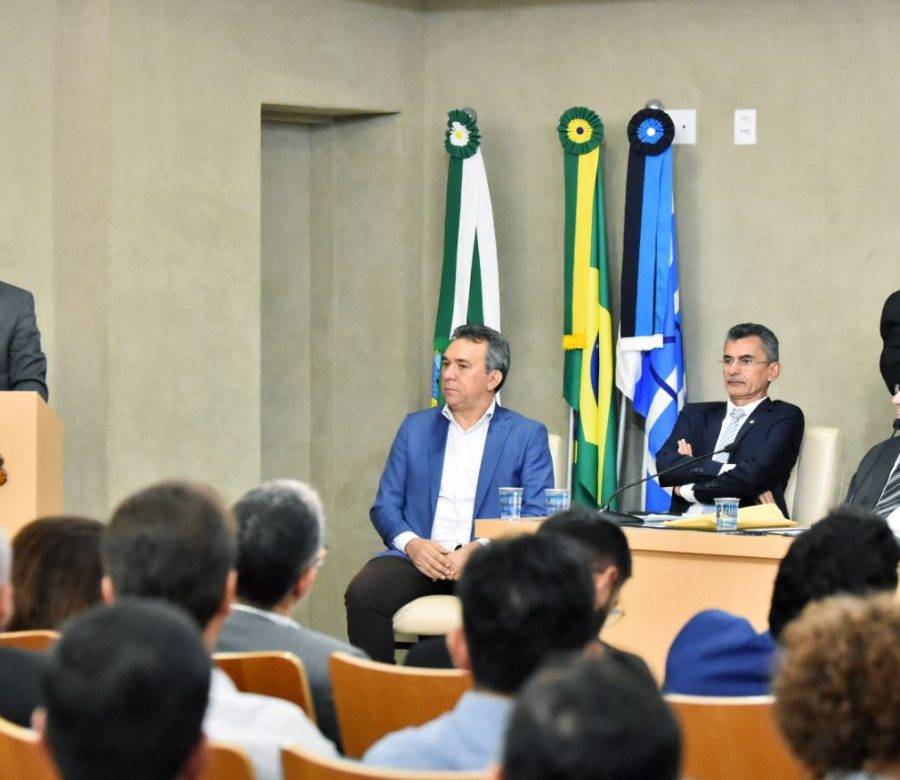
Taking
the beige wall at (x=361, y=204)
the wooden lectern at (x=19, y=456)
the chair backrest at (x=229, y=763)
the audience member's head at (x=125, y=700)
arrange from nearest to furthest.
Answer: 1. the audience member's head at (x=125, y=700)
2. the chair backrest at (x=229, y=763)
3. the wooden lectern at (x=19, y=456)
4. the beige wall at (x=361, y=204)

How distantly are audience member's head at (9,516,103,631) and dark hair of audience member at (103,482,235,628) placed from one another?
49 centimetres

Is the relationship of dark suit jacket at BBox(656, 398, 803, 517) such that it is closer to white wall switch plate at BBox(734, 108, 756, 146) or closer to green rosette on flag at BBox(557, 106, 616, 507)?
green rosette on flag at BBox(557, 106, 616, 507)

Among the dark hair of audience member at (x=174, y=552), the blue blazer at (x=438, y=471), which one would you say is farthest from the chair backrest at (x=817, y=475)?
the dark hair of audience member at (x=174, y=552)

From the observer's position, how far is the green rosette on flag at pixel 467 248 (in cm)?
680

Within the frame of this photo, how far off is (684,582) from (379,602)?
1.20m

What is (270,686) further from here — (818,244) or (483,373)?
(818,244)

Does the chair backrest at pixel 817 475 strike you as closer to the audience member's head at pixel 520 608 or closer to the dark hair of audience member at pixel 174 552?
the audience member's head at pixel 520 608

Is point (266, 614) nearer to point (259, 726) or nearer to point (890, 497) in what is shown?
point (259, 726)

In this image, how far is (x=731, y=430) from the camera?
18.9 ft

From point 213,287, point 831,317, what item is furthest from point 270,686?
point 831,317

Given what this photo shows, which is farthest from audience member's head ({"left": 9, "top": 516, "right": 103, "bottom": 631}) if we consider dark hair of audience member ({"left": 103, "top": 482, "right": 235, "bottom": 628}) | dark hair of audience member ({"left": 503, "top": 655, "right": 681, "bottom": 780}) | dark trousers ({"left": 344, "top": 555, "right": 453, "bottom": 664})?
dark trousers ({"left": 344, "top": 555, "right": 453, "bottom": 664})

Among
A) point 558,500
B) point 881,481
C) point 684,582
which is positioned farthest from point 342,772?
point 881,481

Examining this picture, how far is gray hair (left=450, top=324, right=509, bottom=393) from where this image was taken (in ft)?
18.0

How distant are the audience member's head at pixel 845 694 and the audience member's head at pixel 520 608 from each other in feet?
1.28
